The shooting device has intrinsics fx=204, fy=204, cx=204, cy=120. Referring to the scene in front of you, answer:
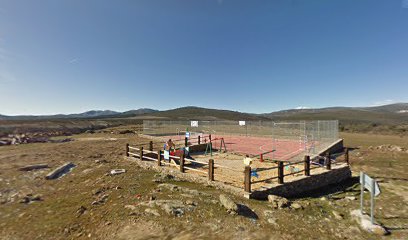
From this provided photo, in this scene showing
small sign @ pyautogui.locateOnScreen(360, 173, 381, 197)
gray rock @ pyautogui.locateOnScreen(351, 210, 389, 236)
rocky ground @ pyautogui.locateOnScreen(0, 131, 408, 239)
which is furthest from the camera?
gray rock @ pyautogui.locateOnScreen(351, 210, 389, 236)

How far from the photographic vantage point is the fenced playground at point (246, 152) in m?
11.0

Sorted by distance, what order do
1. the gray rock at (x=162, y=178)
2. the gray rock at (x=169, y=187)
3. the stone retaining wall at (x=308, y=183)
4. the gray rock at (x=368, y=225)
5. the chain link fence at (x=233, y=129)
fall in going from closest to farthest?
the gray rock at (x=368, y=225), the gray rock at (x=169, y=187), the stone retaining wall at (x=308, y=183), the gray rock at (x=162, y=178), the chain link fence at (x=233, y=129)

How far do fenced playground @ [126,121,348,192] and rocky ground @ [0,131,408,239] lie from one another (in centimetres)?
131

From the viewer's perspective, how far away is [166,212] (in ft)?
23.2

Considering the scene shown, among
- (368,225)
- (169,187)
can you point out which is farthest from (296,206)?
(169,187)

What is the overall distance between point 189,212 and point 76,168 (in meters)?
11.9

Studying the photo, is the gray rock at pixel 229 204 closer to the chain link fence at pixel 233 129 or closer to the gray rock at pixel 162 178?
the gray rock at pixel 162 178

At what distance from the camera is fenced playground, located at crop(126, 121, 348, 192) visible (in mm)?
11005

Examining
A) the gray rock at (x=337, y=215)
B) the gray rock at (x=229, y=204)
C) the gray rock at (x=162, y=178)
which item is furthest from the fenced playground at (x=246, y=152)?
the gray rock at (x=337, y=215)

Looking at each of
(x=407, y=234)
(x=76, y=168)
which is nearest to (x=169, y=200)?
(x=407, y=234)

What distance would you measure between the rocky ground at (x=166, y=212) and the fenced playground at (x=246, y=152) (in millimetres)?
1311

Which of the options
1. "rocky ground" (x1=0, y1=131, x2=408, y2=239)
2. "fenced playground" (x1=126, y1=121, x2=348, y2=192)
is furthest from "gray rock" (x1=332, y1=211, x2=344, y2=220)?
"fenced playground" (x1=126, y1=121, x2=348, y2=192)

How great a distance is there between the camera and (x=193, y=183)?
36.1ft

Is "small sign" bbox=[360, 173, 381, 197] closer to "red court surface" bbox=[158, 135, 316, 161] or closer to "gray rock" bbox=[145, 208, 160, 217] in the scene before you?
"gray rock" bbox=[145, 208, 160, 217]
